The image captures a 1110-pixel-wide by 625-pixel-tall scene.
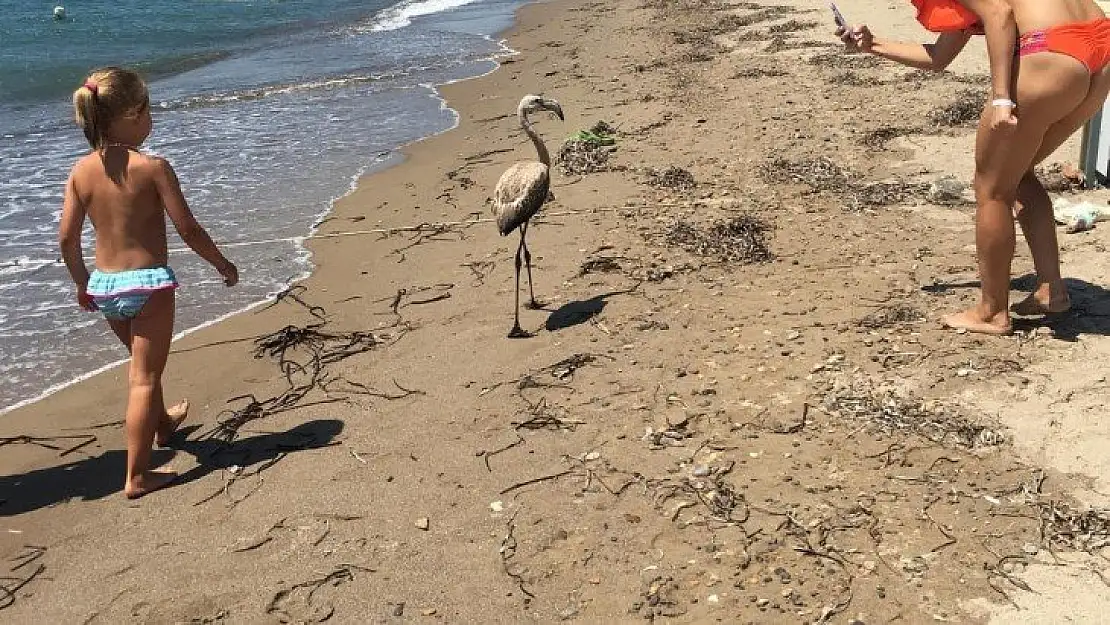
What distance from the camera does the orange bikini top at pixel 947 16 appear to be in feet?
15.9

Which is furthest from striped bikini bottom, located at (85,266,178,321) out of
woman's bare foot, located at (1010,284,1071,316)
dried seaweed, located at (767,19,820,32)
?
dried seaweed, located at (767,19,820,32)

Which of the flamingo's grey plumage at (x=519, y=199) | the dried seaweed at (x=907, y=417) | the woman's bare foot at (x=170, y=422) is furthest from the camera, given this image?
the flamingo's grey plumage at (x=519, y=199)

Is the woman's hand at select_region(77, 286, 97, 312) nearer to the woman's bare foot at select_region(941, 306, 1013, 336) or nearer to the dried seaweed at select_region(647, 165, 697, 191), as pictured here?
the woman's bare foot at select_region(941, 306, 1013, 336)

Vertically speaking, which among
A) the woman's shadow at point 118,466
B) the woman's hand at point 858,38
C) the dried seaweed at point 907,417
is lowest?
the woman's shadow at point 118,466

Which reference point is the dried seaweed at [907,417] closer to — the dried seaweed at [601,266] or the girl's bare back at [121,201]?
the dried seaweed at [601,266]

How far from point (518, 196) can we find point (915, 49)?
2.69 meters

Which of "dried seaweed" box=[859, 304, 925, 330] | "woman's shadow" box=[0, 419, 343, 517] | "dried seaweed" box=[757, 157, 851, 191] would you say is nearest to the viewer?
"woman's shadow" box=[0, 419, 343, 517]

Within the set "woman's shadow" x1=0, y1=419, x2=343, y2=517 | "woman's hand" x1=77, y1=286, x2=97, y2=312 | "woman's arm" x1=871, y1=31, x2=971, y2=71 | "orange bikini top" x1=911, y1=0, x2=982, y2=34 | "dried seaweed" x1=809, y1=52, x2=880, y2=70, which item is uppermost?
"orange bikini top" x1=911, y1=0, x2=982, y2=34

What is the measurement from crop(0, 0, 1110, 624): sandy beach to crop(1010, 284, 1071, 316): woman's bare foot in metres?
0.09

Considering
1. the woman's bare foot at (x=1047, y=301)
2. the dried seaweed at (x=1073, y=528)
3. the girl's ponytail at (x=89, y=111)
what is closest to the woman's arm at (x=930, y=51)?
the woman's bare foot at (x=1047, y=301)

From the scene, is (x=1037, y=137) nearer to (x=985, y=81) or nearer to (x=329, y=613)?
(x=329, y=613)

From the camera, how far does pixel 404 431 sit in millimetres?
5141

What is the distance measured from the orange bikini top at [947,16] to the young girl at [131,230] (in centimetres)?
391

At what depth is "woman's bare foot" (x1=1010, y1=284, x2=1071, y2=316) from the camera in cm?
538
